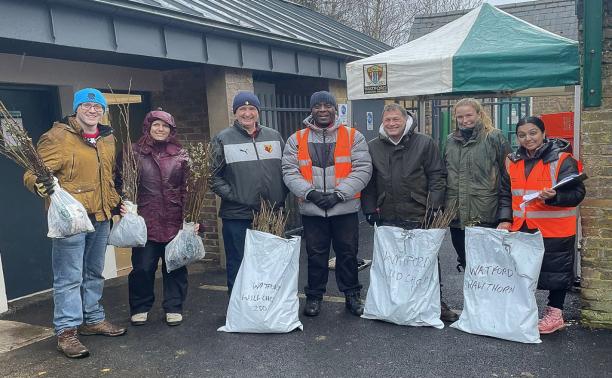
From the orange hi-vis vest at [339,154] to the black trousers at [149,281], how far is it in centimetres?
130

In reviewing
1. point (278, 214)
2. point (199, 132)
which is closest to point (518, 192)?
point (278, 214)

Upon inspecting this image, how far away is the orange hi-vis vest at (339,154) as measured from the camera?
4215 millimetres

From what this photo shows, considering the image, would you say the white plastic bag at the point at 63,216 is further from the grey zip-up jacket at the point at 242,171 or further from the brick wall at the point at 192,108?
the brick wall at the point at 192,108

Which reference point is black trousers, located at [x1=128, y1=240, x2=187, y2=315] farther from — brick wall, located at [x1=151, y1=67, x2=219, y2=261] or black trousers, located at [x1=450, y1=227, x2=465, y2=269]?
black trousers, located at [x1=450, y1=227, x2=465, y2=269]

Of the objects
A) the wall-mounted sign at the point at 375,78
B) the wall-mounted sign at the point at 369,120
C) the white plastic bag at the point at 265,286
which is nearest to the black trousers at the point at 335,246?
the white plastic bag at the point at 265,286

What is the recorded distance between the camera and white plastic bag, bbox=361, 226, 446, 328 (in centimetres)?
401

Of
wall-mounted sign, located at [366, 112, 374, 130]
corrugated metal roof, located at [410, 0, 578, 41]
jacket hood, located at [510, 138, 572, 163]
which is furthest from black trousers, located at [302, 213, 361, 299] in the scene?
corrugated metal roof, located at [410, 0, 578, 41]

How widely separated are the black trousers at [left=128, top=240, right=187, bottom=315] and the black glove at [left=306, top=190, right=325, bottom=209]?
1.24 metres

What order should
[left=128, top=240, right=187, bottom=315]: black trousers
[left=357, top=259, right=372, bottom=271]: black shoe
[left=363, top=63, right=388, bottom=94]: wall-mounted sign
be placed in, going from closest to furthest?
[left=128, top=240, right=187, bottom=315]: black trousers
[left=363, top=63, right=388, bottom=94]: wall-mounted sign
[left=357, top=259, right=372, bottom=271]: black shoe

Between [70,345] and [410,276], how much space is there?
2522 millimetres

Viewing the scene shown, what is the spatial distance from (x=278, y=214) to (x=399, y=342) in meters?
1.38

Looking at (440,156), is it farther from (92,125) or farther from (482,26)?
(92,125)

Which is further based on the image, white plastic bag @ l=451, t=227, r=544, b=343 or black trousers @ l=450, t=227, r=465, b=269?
black trousers @ l=450, t=227, r=465, b=269

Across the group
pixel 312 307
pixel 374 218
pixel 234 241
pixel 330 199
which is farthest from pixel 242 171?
pixel 312 307
